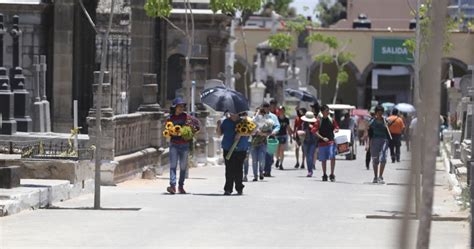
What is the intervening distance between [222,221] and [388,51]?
63.8 meters

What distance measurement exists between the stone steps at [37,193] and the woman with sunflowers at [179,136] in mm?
1366

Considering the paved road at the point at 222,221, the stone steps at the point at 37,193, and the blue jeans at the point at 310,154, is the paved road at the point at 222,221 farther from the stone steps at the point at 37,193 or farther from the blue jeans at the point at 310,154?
the blue jeans at the point at 310,154

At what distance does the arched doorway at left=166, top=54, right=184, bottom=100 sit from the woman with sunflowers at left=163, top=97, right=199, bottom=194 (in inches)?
709

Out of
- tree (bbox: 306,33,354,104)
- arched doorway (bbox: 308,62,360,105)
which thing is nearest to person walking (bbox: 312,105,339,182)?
tree (bbox: 306,33,354,104)

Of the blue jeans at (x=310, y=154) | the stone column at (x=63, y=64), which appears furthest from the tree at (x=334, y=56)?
the blue jeans at (x=310, y=154)

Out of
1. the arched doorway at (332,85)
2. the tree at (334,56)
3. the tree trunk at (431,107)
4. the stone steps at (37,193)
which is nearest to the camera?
the tree trunk at (431,107)

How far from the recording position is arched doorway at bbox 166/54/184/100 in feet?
129

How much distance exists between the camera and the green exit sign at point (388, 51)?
7750cm

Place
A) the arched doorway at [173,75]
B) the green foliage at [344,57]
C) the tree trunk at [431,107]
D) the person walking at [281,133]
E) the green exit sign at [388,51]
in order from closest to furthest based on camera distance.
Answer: the tree trunk at [431,107] → the person walking at [281,133] → the arched doorway at [173,75] → the green foliage at [344,57] → the green exit sign at [388,51]

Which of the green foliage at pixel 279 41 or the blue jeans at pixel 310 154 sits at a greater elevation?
the green foliage at pixel 279 41

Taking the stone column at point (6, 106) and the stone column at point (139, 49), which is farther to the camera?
the stone column at point (139, 49)

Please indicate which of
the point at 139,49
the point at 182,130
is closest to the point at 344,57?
the point at 139,49

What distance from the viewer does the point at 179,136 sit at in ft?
68.1

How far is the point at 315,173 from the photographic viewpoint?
3097 cm
